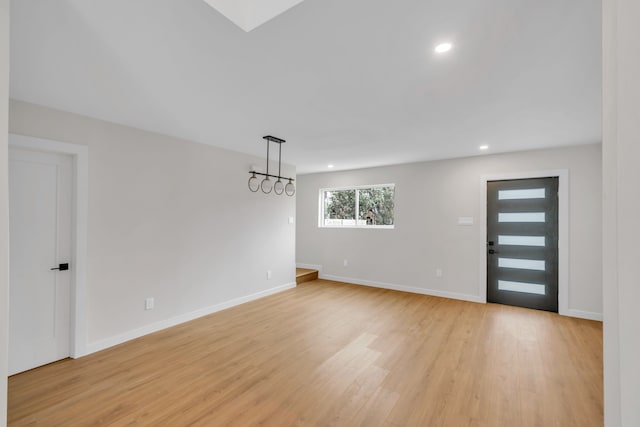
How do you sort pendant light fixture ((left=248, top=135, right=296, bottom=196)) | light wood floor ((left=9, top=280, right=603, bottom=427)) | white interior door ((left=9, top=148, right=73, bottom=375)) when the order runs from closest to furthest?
light wood floor ((left=9, top=280, right=603, bottom=427))
white interior door ((left=9, top=148, right=73, bottom=375))
pendant light fixture ((left=248, top=135, right=296, bottom=196))

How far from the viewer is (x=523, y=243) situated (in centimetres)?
423

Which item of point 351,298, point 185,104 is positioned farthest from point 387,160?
point 185,104

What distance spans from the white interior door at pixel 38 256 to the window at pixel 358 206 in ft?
14.8

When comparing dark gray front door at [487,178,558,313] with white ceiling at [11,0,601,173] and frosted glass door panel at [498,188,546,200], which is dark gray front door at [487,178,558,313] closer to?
frosted glass door panel at [498,188,546,200]

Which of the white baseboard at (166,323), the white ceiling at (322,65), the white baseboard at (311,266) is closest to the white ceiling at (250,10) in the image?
the white ceiling at (322,65)

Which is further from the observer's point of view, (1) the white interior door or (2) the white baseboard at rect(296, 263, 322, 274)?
(2) the white baseboard at rect(296, 263, 322, 274)

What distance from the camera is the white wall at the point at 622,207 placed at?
1.64ft

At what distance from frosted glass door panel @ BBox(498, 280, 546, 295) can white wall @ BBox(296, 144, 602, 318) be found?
1.06 feet

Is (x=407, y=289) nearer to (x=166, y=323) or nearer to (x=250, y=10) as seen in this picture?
(x=166, y=323)

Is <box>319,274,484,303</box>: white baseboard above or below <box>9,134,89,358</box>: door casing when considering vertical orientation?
below

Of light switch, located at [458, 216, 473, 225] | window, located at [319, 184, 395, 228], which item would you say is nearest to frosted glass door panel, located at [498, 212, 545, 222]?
light switch, located at [458, 216, 473, 225]

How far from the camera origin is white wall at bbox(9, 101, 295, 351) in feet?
9.24

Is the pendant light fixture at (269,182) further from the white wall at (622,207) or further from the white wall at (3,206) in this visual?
the white wall at (622,207)

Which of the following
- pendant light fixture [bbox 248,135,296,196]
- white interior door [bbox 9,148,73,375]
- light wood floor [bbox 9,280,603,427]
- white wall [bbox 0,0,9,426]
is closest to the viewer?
white wall [bbox 0,0,9,426]
